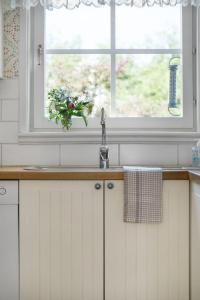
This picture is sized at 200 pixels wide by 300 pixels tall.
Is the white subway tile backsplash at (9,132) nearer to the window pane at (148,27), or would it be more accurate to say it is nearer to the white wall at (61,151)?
the white wall at (61,151)

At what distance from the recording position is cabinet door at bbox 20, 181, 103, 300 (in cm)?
214

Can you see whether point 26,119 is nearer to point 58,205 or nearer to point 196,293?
point 58,205

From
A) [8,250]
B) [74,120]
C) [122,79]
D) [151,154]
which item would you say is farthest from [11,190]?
[122,79]

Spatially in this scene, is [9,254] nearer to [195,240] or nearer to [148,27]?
[195,240]

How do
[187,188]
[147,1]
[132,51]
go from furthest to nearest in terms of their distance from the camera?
[132,51], [147,1], [187,188]

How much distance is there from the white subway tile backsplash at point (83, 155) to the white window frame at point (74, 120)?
0.06 metres

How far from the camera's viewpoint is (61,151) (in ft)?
8.61

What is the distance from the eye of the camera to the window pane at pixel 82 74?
275 centimetres

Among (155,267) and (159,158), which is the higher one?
(159,158)

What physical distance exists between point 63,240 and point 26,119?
891mm

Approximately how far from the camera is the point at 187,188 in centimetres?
213

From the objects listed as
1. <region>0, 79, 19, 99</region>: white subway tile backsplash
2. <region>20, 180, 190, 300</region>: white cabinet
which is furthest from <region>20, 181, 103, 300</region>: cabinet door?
<region>0, 79, 19, 99</region>: white subway tile backsplash

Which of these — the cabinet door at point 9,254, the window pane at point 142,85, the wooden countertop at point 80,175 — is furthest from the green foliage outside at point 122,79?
the cabinet door at point 9,254

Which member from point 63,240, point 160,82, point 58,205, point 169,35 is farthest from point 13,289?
point 169,35
